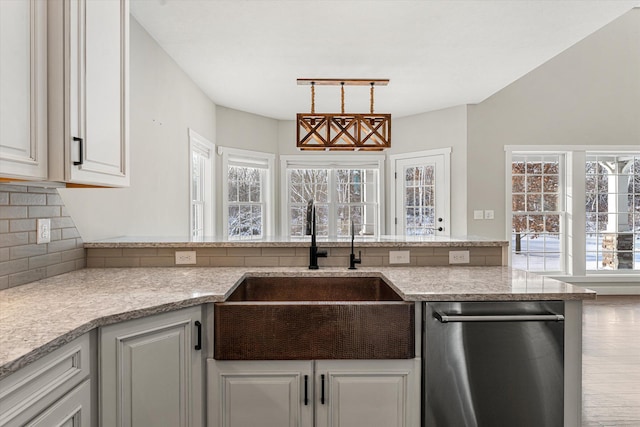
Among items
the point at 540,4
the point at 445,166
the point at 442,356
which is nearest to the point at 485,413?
the point at 442,356

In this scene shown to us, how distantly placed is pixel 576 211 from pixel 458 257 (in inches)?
151

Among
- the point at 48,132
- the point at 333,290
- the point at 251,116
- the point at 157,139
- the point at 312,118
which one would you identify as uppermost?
the point at 251,116

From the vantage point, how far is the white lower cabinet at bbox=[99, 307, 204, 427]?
51.1 inches

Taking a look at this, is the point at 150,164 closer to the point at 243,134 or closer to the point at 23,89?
the point at 23,89

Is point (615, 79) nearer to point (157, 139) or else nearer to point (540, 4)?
point (540, 4)

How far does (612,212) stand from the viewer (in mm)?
5316

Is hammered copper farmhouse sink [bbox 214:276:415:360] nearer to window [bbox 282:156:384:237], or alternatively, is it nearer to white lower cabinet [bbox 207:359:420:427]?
white lower cabinet [bbox 207:359:420:427]

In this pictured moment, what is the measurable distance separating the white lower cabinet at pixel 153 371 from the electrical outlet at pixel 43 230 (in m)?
0.82

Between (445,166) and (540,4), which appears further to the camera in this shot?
(445,166)

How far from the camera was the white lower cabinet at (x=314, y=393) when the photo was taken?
61.6 inches

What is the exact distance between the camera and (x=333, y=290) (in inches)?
85.6

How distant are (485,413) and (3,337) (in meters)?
1.65

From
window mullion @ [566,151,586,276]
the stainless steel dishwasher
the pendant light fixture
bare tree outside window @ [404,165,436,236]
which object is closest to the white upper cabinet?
the stainless steel dishwasher

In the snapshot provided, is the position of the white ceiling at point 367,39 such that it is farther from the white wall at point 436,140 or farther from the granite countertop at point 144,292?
the granite countertop at point 144,292
